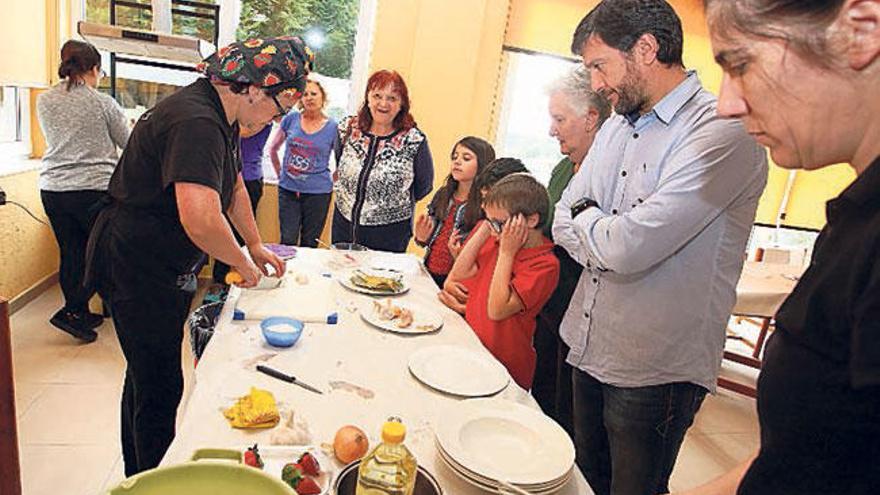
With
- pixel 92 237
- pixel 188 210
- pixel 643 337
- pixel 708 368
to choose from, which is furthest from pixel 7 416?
pixel 708 368

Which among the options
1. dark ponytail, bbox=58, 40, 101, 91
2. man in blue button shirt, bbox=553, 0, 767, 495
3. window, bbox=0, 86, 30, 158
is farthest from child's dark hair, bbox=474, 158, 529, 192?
window, bbox=0, 86, 30, 158

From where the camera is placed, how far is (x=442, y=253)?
2305 millimetres

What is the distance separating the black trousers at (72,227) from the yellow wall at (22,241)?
308 mm

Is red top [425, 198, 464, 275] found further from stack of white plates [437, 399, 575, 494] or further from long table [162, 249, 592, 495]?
stack of white plates [437, 399, 575, 494]

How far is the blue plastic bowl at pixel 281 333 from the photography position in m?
1.30

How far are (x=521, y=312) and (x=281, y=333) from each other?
72 cm

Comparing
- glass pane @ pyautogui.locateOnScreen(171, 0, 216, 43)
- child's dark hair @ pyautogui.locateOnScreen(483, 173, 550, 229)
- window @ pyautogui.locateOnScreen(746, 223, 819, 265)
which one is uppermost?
glass pane @ pyautogui.locateOnScreen(171, 0, 216, 43)

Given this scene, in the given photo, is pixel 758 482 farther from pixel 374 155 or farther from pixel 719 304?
pixel 374 155

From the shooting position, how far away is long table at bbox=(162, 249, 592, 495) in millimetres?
947

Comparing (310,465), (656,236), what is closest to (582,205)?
(656,236)

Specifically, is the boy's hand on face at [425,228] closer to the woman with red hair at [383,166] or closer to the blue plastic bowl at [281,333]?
the woman with red hair at [383,166]

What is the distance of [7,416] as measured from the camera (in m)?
1.33

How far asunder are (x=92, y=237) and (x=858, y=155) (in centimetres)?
171

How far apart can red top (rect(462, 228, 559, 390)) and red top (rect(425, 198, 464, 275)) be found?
1.79 ft
